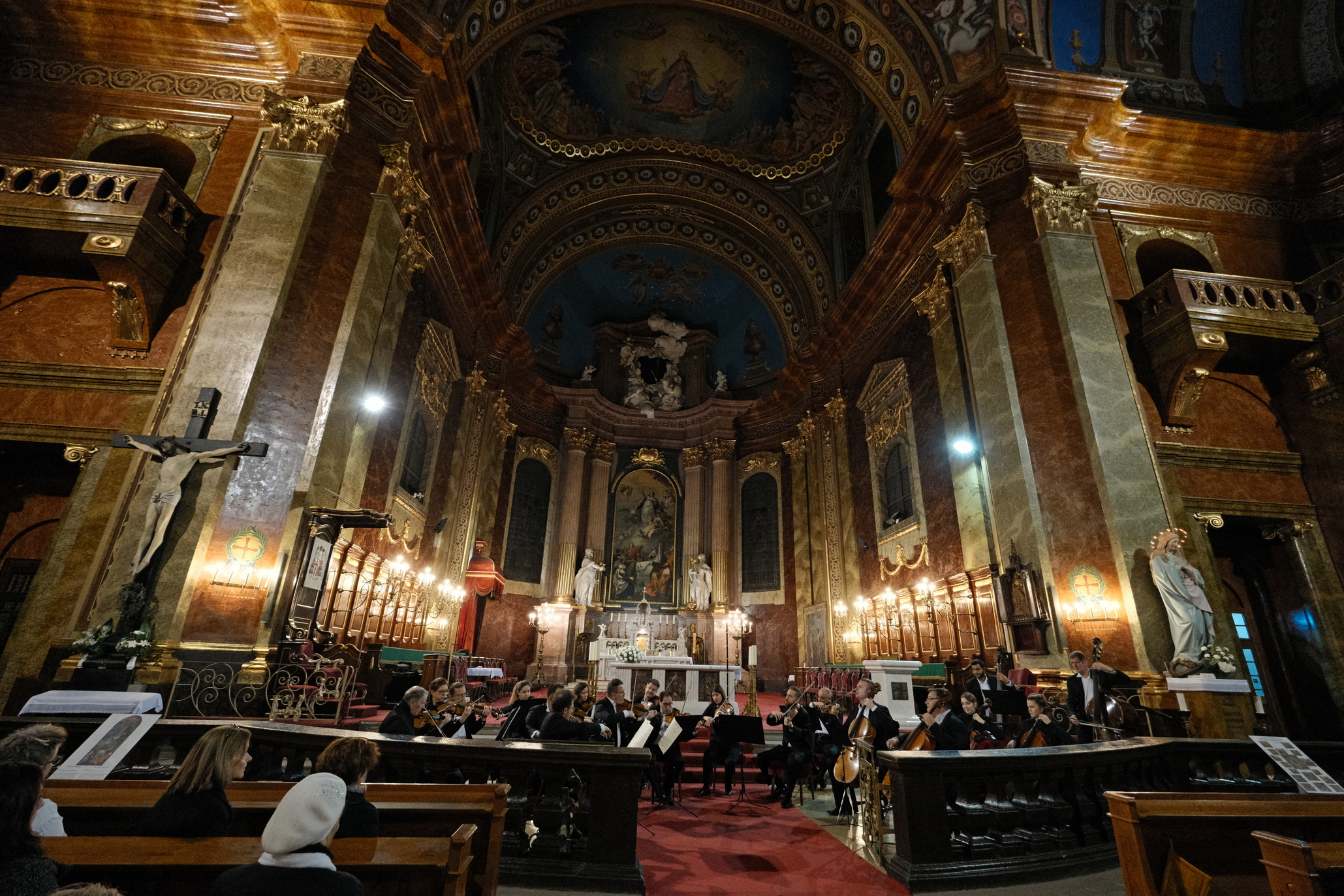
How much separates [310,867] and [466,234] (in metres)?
14.4

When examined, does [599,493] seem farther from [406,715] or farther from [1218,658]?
[1218,658]

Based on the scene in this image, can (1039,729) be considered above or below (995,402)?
below

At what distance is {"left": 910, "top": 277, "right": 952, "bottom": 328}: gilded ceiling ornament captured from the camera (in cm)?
1198

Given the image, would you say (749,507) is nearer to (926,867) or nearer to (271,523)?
(271,523)

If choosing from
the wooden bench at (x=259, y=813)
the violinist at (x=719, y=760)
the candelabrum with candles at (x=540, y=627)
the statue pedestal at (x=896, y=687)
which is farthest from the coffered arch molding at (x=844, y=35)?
the candelabrum with candles at (x=540, y=627)

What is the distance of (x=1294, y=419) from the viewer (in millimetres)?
10609

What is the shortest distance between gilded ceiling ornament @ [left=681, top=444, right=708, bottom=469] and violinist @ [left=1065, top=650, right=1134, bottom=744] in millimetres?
15246

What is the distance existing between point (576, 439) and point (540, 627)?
6325 millimetres

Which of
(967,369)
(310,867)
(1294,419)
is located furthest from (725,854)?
(1294,419)

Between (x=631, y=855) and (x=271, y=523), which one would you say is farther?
(x=271, y=523)

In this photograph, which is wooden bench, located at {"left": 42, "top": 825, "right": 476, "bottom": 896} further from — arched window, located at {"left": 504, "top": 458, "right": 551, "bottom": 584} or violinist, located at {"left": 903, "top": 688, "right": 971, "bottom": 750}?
arched window, located at {"left": 504, "top": 458, "right": 551, "bottom": 584}

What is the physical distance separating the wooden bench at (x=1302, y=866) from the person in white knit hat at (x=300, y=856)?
3.29m

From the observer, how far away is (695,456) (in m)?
22.0

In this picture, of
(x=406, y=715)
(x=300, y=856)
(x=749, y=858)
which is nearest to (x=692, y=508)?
(x=406, y=715)
